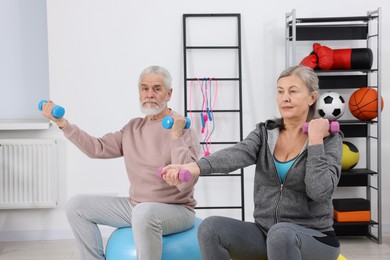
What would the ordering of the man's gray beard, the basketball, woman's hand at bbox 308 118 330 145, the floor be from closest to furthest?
woman's hand at bbox 308 118 330 145
the man's gray beard
the floor
the basketball

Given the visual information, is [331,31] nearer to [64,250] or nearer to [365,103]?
[365,103]

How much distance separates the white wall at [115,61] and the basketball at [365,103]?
44 centimetres

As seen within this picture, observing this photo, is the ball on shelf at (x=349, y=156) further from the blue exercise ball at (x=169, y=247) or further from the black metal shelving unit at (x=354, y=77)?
the blue exercise ball at (x=169, y=247)

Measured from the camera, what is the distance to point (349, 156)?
429 cm

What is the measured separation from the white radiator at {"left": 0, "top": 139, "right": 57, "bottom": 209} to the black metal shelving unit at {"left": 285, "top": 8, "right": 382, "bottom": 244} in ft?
6.12

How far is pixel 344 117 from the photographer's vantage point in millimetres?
4641

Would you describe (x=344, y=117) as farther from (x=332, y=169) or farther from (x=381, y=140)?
(x=332, y=169)

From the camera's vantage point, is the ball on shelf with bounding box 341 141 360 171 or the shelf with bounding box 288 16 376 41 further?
the shelf with bounding box 288 16 376 41

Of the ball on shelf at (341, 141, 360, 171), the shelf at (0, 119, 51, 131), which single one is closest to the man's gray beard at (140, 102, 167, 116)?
the shelf at (0, 119, 51, 131)

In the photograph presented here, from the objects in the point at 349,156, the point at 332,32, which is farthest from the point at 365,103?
the point at 332,32

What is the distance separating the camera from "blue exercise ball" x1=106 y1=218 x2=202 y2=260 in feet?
9.41

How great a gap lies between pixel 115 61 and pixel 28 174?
1030 millimetres

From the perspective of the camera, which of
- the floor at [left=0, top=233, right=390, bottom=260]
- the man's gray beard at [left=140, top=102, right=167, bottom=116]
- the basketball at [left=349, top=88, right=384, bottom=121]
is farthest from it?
the basketball at [left=349, top=88, right=384, bottom=121]

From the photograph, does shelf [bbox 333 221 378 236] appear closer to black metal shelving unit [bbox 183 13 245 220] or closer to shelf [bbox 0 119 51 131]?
black metal shelving unit [bbox 183 13 245 220]
